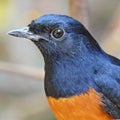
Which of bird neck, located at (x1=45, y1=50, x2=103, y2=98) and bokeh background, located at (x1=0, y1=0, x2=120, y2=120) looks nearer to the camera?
bird neck, located at (x1=45, y1=50, x2=103, y2=98)

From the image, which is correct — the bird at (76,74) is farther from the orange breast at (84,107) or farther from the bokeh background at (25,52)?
the bokeh background at (25,52)

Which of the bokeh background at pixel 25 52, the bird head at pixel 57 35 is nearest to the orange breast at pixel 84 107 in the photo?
the bird head at pixel 57 35

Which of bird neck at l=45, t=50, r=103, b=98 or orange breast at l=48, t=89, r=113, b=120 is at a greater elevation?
bird neck at l=45, t=50, r=103, b=98

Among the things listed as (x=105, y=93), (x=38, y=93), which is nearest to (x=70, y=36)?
(x=105, y=93)

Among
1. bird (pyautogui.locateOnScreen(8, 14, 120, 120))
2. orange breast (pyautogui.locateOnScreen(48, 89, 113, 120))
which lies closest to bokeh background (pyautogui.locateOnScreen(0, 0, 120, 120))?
bird (pyautogui.locateOnScreen(8, 14, 120, 120))

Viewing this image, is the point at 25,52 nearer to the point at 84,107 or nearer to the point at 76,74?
the point at 76,74

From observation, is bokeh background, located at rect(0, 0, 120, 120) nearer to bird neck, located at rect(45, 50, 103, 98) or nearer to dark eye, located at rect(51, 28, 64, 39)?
bird neck, located at rect(45, 50, 103, 98)

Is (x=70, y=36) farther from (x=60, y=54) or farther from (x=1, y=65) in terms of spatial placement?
(x=1, y=65)
